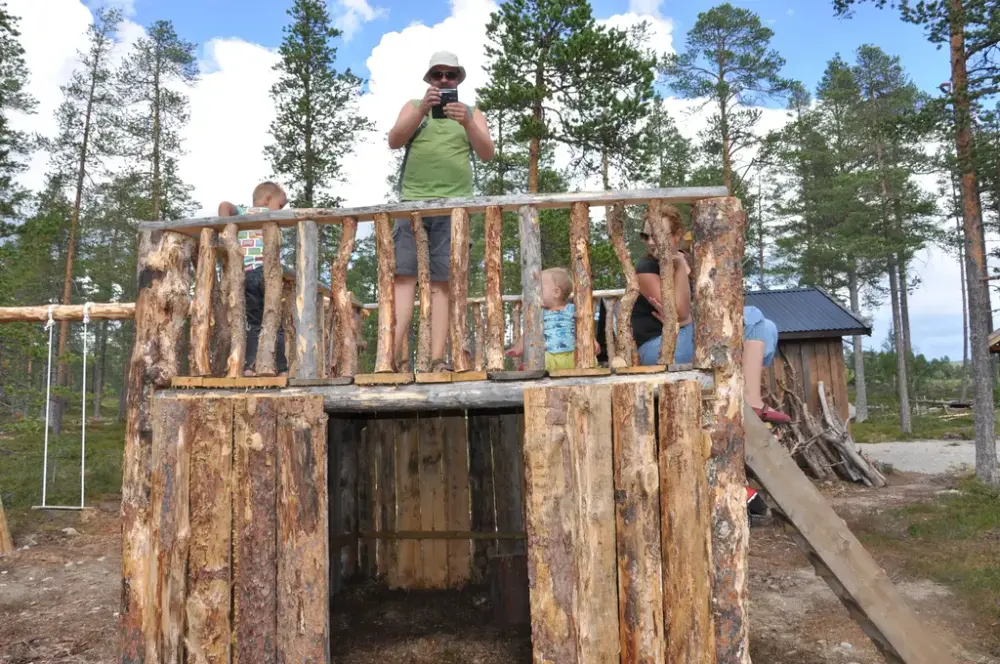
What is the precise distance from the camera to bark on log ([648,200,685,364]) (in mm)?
3928

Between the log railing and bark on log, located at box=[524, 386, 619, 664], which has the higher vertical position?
the log railing

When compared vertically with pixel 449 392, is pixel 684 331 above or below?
above

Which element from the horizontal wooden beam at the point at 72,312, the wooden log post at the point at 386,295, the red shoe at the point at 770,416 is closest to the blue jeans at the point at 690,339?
the red shoe at the point at 770,416

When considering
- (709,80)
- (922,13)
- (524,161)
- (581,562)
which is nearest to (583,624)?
(581,562)

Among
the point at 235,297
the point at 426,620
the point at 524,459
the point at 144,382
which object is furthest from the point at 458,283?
the point at 426,620

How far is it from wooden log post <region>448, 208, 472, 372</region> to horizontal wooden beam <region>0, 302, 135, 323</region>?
341 cm

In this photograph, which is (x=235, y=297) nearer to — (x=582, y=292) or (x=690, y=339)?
(x=582, y=292)

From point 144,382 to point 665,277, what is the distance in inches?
126

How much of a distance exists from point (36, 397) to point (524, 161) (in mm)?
16198

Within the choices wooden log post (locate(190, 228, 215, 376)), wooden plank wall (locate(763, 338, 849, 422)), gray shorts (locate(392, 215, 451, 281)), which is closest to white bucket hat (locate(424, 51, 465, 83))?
gray shorts (locate(392, 215, 451, 281))

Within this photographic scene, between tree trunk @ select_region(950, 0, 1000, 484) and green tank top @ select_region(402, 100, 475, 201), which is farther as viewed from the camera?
tree trunk @ select_region(950, 0, 1000, 484)

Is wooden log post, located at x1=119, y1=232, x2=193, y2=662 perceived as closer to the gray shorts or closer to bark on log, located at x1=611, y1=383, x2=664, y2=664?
the gray shorts

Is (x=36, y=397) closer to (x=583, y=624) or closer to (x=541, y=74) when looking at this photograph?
(x=583, y=624)

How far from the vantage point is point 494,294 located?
157 inches
